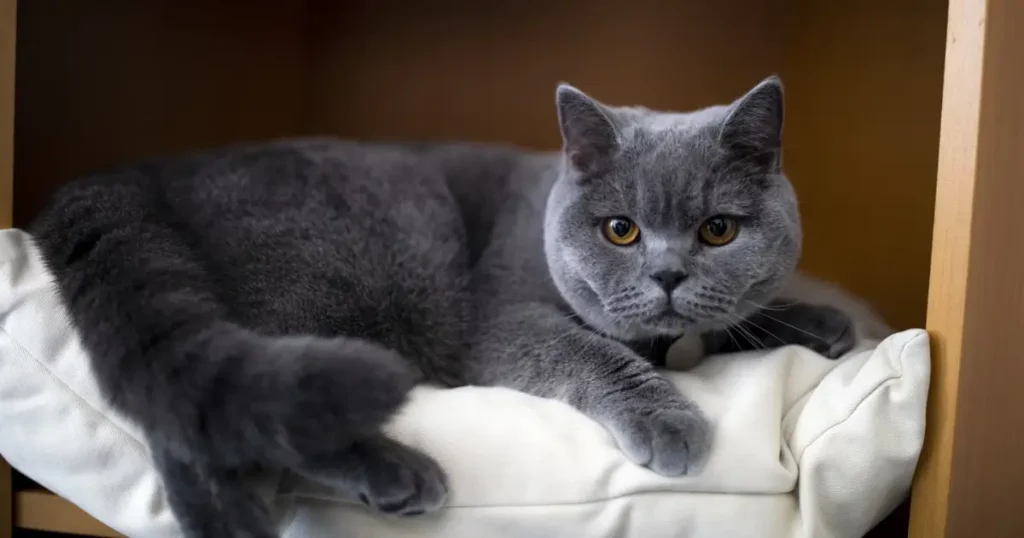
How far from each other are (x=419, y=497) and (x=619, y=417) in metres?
0.26

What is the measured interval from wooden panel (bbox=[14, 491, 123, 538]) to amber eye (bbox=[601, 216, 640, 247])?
0.75m

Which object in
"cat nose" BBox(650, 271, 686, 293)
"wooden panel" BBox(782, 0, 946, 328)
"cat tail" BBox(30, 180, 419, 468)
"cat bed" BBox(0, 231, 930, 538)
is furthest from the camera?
"wooden panel" BBox(782, 0, 946, 328)

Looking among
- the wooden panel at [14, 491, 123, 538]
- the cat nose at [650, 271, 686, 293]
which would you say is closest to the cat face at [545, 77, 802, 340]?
the cat nose at [650, 271, 686, 293]

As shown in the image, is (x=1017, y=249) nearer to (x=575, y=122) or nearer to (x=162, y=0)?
(x=575, y=122)

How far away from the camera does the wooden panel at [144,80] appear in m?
1.24

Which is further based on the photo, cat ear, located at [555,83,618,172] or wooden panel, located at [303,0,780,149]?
wooden panel, located at [303,0,780,149]

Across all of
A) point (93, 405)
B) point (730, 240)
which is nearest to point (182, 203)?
point (93, 405)

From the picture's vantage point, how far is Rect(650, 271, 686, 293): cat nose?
3.13 ft

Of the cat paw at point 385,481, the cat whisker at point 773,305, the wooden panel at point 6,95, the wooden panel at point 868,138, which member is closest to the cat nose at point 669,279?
the cat whisker at point 773,305

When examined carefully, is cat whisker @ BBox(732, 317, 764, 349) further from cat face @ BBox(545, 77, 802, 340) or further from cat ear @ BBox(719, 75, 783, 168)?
cat ear @ BBox(719, 75, 783, 168)

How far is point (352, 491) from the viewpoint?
0.83 metres

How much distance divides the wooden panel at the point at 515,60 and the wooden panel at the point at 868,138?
0.12 m

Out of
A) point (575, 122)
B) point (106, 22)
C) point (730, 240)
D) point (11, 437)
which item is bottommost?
point (11, 437)

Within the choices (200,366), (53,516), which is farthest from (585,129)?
(53,516)
